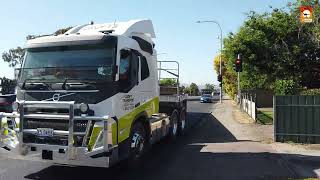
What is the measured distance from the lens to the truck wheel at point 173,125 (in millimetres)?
15184

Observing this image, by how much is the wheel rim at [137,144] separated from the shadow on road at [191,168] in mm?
420

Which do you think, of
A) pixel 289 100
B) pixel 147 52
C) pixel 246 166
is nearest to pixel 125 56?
pixel 147 52

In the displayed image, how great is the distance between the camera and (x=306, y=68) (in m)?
31.5

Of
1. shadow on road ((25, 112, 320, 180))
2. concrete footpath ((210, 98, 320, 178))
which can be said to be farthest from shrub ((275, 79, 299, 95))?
shadow on road ((25, 112, 320, 180))

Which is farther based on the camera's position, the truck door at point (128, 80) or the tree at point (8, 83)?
the tree at point (8, 83)

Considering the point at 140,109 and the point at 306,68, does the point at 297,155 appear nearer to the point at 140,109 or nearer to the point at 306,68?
the point at 140,109

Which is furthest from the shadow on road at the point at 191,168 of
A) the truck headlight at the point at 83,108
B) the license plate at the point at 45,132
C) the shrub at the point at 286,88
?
the shrub at the point at 286,88

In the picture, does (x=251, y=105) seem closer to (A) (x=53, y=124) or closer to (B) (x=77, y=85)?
(B) (x=77, y=85)

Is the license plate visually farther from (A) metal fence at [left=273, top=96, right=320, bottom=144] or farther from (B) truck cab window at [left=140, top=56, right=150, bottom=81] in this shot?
(A) metal fence at [left=273, top=96, right=320, bottom=144]

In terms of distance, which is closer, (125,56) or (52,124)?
(52,124)

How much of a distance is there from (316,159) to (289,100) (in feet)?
11.1

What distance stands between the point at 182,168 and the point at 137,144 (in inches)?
50.2

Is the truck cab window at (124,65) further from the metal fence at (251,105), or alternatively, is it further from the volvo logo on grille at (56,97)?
the metal fence at (251,105)

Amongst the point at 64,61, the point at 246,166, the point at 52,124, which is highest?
the point at 64,61
